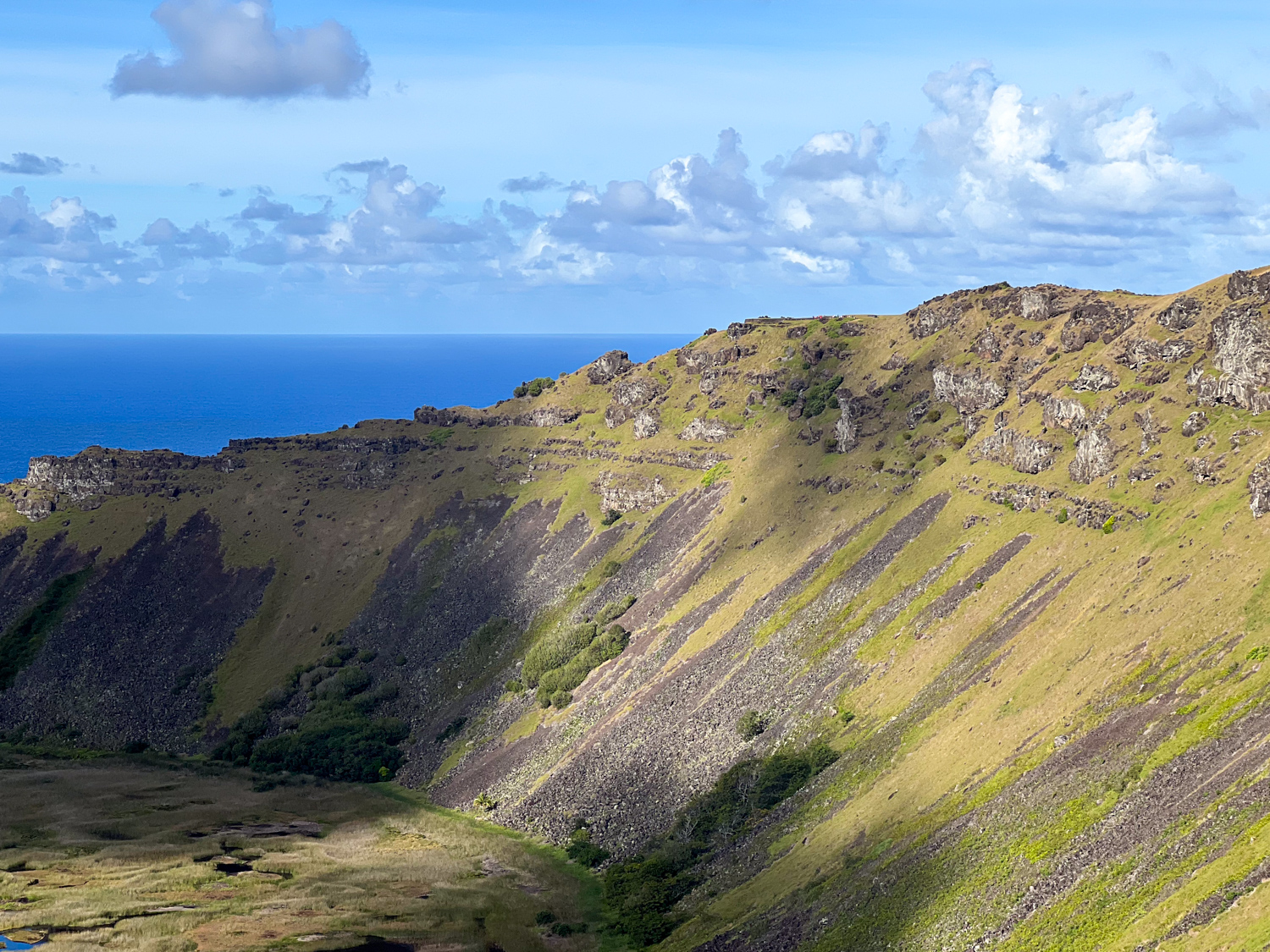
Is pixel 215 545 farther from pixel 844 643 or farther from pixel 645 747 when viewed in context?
pixel 844 643

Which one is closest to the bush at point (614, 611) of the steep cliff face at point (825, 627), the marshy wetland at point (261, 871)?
the steep cliff face at point (825, 627)

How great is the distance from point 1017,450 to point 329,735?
88.0 meters

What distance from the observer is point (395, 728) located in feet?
483

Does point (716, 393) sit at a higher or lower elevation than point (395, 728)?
higher

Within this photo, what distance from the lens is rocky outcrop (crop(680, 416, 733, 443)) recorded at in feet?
599

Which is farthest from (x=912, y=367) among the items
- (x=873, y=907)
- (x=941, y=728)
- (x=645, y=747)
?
(x=873, y=907)

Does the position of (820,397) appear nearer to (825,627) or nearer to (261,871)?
(825,627)

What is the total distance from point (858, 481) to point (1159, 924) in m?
102

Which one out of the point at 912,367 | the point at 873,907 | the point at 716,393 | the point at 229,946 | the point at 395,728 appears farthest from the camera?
the point at 716,393

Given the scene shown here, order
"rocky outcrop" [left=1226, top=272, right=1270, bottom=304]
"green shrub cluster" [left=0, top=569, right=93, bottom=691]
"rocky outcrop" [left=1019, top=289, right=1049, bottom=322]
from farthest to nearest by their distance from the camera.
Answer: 1. "green shrub cluster" [left=0, top=569, right=93, bottom=691]
2. "rocky outcrop" [left=1019, top=289, right=1049, bottom=322]
3. "rocky outcrop" [left=1226, top=272, right=1270, bottom=304]

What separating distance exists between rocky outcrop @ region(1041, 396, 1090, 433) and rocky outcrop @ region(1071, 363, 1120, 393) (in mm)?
2271

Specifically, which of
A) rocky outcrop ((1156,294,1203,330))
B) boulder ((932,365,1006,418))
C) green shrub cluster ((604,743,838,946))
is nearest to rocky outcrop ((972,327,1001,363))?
boulder ((932,365,1006,418))

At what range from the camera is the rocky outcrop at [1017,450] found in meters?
124

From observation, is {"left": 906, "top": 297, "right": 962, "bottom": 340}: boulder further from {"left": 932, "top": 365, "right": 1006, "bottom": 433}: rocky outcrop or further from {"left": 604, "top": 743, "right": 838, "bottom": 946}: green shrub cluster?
{"left": 604, "top": 743, "right": 838, "bottom": 946}: green shrub cluster
